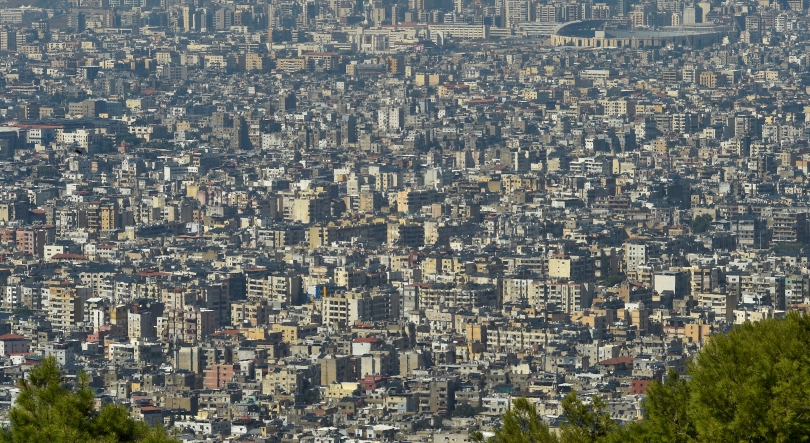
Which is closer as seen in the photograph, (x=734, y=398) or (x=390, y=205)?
(x=734, y=398)

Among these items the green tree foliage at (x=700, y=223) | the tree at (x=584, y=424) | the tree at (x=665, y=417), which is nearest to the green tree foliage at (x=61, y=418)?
the tree at (x=584, y=424)

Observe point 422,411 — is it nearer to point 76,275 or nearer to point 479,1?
point 76,275

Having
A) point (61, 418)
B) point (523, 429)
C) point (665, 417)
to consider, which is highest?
point (61, 418)

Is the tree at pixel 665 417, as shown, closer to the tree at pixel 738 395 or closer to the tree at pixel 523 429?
the tree at pixel 738 395

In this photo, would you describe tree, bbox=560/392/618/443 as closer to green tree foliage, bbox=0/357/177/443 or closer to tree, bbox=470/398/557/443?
tree, bbox=470/398/557/443

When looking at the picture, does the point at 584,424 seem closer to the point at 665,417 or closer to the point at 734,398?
the point at 665,417

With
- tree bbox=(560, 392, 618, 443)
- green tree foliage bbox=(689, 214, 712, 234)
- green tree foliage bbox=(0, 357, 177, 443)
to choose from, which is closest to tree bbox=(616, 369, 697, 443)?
tree bbox=(560, 392, 618, 443)

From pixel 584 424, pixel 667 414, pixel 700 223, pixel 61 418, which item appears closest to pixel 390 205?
pixel 700 223

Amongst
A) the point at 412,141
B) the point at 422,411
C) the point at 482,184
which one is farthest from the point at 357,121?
the point at 422,411
